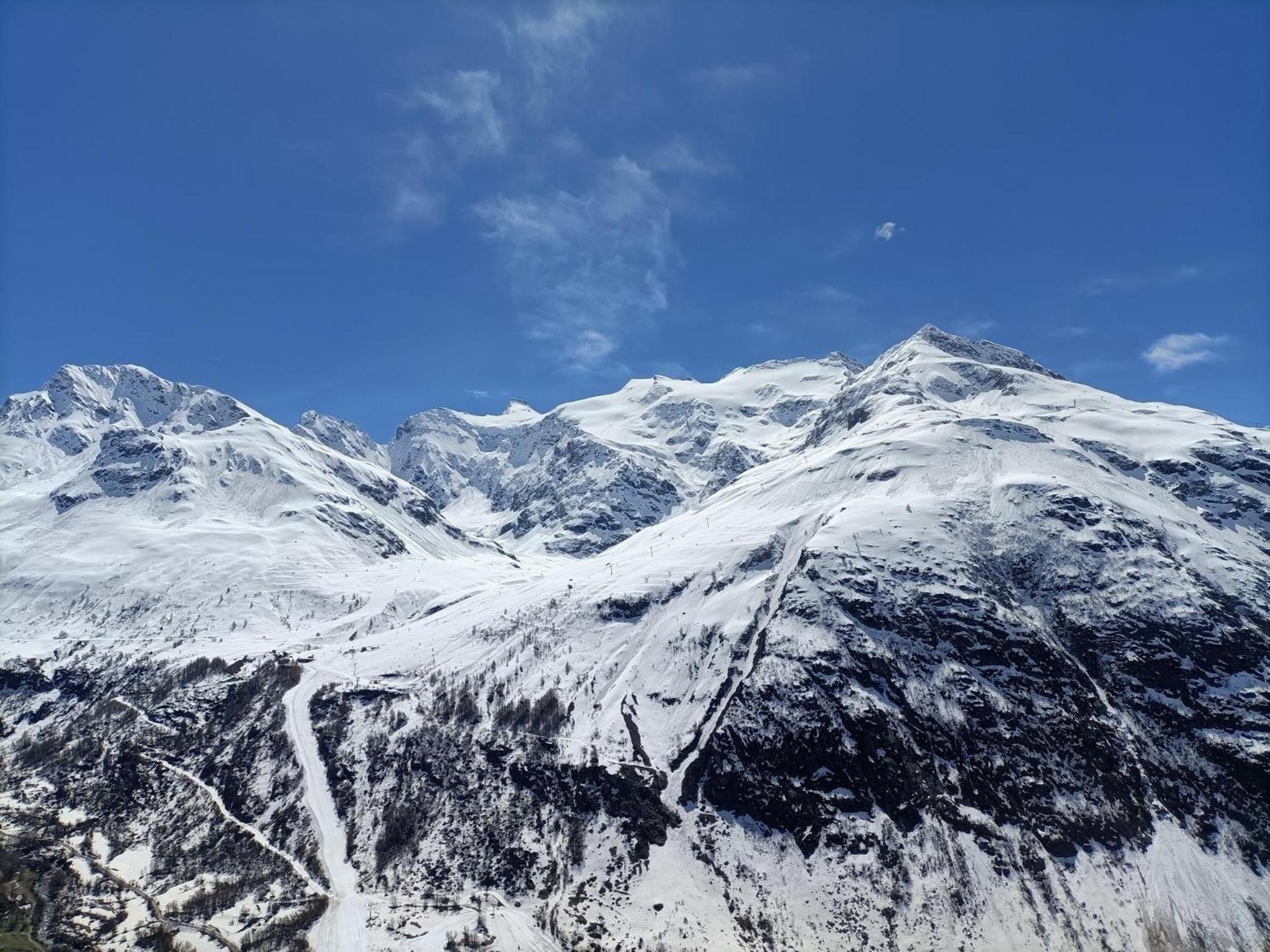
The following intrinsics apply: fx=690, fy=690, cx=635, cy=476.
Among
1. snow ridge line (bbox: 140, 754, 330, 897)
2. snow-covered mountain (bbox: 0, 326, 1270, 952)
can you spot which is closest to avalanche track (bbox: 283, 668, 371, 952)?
snow-covered mountain (bbox: 0, 326, 1270, 952)

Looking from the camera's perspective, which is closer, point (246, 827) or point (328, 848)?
point (328, 848)

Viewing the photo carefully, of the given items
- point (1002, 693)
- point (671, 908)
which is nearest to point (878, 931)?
point (671, 908)

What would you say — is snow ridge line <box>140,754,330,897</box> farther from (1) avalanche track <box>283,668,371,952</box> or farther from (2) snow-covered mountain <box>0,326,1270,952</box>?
(1) avalanche track <box>283,668,371,952</box>

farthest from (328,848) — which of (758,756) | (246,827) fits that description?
(758,756)

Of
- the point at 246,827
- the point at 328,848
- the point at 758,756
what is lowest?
the point at 328,848

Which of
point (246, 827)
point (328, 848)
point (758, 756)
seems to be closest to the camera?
point (328, 848)

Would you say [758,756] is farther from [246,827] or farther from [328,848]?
[246,827]
